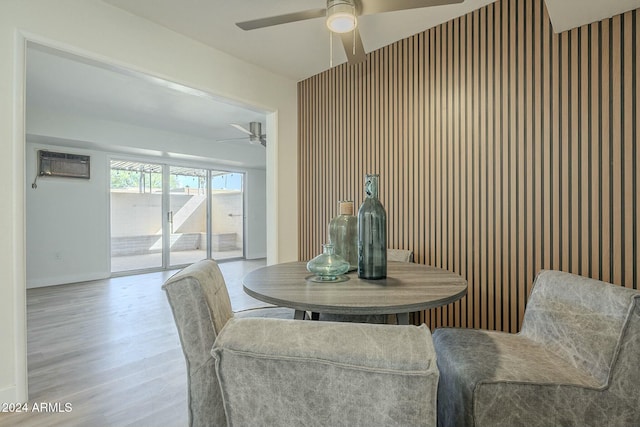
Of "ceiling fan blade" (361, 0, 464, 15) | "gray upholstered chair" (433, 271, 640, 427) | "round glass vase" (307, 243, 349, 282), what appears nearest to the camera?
"gray upholstered chair" (433, 271, 640, 427)

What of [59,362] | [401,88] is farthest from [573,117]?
[59,362]

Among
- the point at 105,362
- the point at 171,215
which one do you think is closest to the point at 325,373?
the point at 105,362

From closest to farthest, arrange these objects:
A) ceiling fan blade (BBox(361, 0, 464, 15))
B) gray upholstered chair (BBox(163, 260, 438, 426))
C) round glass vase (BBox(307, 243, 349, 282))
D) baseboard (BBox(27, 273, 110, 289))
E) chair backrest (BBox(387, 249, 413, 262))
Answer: gray upholstered chair (BBox(163, 260, 438, 426)), round glass vase (BBox(307, 243, 349, 282)), ceiling fan blade (BBox(361, 0, 464, 15)), chair backrest (BBox(387, 249, 413, 262)), baseboard (BBox(27, 273, 110, 289))

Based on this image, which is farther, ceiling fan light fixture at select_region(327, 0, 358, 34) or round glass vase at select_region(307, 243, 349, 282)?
ceiling fan light fixture at select_region(327, 0, 358, 34)

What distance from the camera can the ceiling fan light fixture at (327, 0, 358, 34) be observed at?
1.77 metres

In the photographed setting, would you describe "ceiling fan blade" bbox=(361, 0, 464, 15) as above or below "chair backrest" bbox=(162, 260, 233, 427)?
above

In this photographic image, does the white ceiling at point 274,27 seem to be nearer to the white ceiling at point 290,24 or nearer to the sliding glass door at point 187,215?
the white ceiling at point 290,24

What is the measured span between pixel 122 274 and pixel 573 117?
259 inches

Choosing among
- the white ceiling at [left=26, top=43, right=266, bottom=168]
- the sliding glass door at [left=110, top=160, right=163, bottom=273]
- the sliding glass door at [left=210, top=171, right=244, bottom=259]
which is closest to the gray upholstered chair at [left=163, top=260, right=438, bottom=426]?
the white ceiling at [left=26, top=43, right=266, bottom=168]

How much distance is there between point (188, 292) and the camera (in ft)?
3.42

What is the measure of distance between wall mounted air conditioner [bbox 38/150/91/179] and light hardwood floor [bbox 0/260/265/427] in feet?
6.20

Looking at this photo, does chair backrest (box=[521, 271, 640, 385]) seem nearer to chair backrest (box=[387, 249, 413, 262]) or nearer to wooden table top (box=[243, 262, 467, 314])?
wooden table top (box=[243, 262, 467, 314])

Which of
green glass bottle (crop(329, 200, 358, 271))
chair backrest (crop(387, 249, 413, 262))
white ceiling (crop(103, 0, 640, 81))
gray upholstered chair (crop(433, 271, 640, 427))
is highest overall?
white ceiling (crop(103, 0, 640, 81))

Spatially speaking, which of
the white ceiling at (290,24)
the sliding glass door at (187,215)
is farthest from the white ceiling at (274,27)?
the sliding glass door at (187,215)
